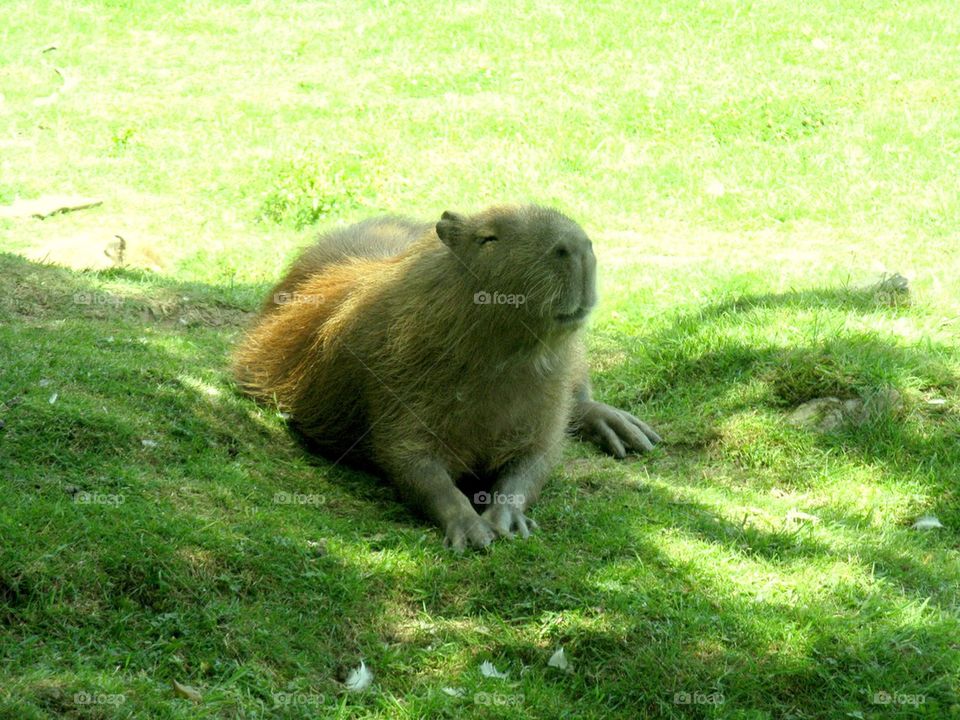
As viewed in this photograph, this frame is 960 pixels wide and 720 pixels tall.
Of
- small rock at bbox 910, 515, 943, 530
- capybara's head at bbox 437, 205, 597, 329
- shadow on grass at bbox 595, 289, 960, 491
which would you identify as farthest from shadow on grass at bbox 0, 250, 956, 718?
shadow on grass at bbox 595, 289, 960, 491

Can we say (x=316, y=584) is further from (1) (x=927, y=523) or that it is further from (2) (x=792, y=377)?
(2) (x=792, y=377)

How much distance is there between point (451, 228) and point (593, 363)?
89.7 inches

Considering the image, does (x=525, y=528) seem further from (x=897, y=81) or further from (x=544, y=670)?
(x=897, y=81)

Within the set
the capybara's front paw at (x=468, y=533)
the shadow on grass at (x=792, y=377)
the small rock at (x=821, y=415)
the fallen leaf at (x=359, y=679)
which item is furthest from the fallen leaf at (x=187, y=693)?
the small rock at (x=821, y=415)

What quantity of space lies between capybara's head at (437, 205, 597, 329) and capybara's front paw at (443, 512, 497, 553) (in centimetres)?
86

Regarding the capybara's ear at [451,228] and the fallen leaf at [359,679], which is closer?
the fallen leaf at [359,679]

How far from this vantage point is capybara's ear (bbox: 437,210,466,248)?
5.26 m

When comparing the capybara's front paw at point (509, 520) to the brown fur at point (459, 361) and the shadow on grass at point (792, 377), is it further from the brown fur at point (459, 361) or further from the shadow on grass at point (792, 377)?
the shadow on grass at point (792, 377)

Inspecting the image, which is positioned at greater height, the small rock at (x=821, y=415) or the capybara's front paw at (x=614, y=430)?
the small rock at (x=821, y=415)

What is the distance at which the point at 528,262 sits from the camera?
5.06 meters

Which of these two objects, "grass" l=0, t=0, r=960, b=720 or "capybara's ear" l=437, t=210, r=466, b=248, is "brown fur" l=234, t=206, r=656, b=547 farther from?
"grass" l=0, t=0, r=960, b=720

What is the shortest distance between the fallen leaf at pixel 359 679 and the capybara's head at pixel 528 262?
1.68 m

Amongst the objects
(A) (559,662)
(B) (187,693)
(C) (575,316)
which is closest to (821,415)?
(C) (575,316)

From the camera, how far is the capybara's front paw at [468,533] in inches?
189
